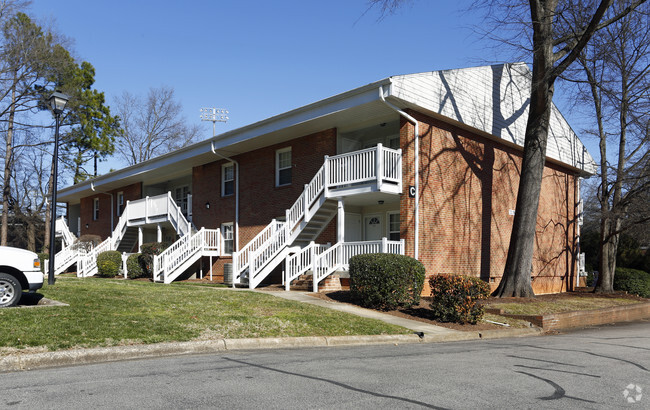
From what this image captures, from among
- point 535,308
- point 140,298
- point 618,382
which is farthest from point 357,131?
point 618,382

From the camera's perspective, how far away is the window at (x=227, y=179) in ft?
82.2

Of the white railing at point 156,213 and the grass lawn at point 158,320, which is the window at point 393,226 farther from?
the white railing at point 156,213

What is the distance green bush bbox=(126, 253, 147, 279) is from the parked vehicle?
15.5 m

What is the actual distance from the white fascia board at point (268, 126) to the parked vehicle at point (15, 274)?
10.3 metres

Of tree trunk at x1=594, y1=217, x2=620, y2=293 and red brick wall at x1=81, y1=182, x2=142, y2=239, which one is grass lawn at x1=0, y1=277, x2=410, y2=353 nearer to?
tree trunk at x1=594, y1=217, x2=620, y2=293

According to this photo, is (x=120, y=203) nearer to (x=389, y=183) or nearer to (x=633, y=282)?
(x=389, y=183)

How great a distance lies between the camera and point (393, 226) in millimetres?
19984

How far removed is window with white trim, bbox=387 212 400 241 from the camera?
65.0 feet

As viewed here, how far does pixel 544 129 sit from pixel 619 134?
298 inches

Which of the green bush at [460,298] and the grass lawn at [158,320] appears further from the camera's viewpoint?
the green bush at [460,298]

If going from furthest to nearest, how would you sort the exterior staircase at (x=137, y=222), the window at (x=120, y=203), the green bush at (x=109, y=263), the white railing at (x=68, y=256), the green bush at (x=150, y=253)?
the window at (x=120, y=203) → the white railing at (x=68, y=256) → the green bush at (x=109, y=263) → the exterior staircase at (x=137, y=222) → the green bush at (x=150, y=253)

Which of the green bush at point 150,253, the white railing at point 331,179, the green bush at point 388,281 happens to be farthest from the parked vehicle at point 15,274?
the green bush at point 150,253

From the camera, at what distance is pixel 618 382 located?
6.68 m

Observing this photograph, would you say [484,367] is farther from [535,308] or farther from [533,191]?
[533,191]
